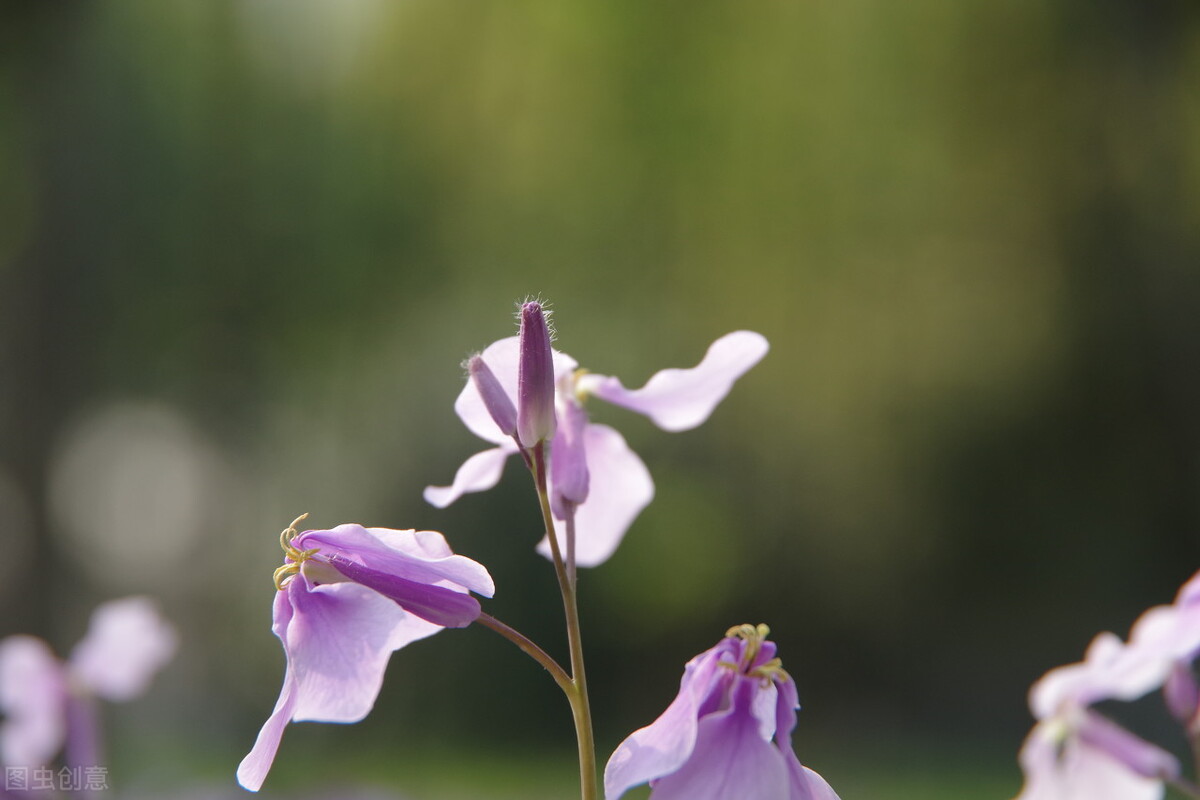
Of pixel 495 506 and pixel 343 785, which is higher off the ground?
pixel 495 506

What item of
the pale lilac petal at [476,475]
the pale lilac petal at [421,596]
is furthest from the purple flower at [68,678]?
the pale lilac petal at [421,596]

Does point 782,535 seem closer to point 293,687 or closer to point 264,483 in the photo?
point 264,483

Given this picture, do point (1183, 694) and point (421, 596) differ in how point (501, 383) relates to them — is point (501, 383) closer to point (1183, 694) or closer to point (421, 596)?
point (421, 596)

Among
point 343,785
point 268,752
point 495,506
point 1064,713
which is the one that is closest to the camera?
point 268,752

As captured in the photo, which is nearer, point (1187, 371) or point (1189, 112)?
point (1187, 371)

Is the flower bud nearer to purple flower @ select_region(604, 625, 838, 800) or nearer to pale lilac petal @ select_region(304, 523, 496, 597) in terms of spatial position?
purple flower @ select_region(604, 625, 838, 800)

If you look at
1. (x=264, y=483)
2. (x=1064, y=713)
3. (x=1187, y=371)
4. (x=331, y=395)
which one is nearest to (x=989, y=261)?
(x=1187, y=371)

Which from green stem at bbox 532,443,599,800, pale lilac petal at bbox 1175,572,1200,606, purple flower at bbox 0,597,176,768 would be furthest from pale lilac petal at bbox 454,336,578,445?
purple flower at bbox 0,597,176,768

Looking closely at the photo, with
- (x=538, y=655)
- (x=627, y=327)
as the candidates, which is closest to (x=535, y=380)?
(x=538, y=655)
